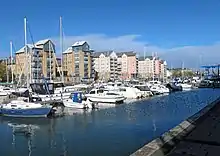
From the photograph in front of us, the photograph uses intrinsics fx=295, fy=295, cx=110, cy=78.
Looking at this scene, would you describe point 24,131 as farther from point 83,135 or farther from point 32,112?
point 32,112

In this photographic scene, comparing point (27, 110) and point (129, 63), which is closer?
point (27, 110)

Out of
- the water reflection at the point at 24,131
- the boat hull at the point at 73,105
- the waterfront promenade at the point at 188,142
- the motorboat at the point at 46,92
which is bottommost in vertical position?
the water reflection at the point at 24,131

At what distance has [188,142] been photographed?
40.3 feet

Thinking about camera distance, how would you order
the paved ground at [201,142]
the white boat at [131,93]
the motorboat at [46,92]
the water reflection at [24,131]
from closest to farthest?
the paved ground at [201,142]
the water reflection at [24,131]
the motorboat at [46,92]
the white boat at [131,93]

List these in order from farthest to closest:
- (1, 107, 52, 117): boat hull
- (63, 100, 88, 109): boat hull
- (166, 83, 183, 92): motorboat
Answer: (166, 83, 183, 92): motorboat → (63, 100, 88, 109): boat hull → (1, 107, 52, 117): boat hull

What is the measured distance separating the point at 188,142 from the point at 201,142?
20.5 inches

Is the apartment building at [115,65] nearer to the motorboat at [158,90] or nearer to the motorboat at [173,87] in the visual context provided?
the motorboat at [173,87]

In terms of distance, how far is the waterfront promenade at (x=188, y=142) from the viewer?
10547 millimetres

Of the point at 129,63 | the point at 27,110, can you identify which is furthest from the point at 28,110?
the point at 129,63

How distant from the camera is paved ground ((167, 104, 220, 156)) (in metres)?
10.5

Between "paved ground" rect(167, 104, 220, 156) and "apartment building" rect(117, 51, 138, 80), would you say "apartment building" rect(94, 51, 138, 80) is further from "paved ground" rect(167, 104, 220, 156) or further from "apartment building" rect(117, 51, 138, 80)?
"paved ground" rect(167, 104, 220, 156)

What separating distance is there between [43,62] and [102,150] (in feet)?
317

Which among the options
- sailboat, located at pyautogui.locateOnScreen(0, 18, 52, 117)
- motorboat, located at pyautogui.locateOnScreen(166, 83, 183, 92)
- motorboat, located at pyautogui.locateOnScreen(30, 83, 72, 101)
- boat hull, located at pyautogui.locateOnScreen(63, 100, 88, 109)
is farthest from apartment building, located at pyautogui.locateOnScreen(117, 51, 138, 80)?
sailboat, located at pyautogui.locateOnScreen(0, 18, 52, 117)

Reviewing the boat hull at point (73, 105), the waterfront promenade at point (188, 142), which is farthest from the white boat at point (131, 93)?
the waterfront promenade at point (188, 142)
